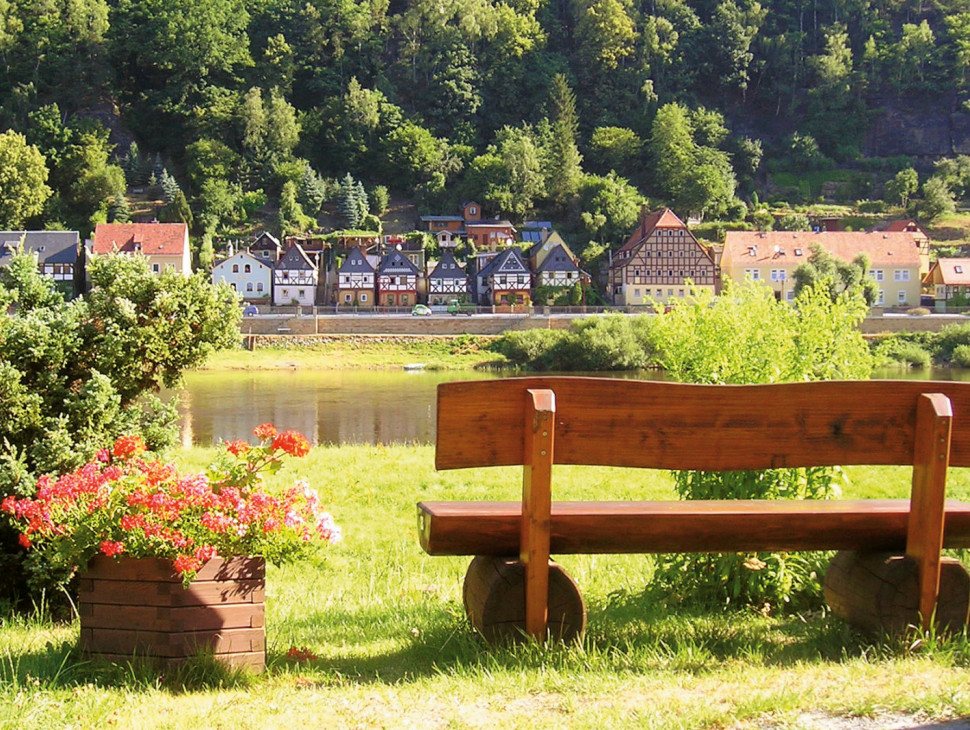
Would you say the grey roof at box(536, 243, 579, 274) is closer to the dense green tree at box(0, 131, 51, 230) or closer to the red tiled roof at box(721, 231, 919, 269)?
the red tiled roof at box(721, 231, 919, 269)

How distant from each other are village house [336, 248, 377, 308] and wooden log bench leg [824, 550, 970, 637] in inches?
2190

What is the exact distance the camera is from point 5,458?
4.12 meters

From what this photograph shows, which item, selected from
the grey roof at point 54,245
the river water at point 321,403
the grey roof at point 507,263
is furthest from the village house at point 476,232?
the river water at point 321,403

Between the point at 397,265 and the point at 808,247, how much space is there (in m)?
23.2

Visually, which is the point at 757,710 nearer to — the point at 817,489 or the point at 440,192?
the point at 817,489

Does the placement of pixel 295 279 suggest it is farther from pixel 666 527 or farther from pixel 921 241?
pixel 666 527

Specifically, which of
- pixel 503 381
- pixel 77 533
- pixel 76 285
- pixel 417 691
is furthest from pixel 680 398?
pixel 76 285

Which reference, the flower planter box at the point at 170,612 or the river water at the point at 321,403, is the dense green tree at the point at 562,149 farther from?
the flower planter box at the point at 170,612

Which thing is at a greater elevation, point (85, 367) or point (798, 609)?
point (85, 367)

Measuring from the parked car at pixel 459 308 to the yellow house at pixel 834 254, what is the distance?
14.8 m

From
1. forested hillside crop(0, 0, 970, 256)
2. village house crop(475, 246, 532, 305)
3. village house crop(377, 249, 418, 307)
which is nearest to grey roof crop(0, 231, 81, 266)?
forested hillside crop(0, 0, 970, 256)

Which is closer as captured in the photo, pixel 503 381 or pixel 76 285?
pixel 503 381

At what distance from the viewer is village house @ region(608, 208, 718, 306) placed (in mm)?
59812

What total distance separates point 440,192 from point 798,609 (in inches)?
2773
